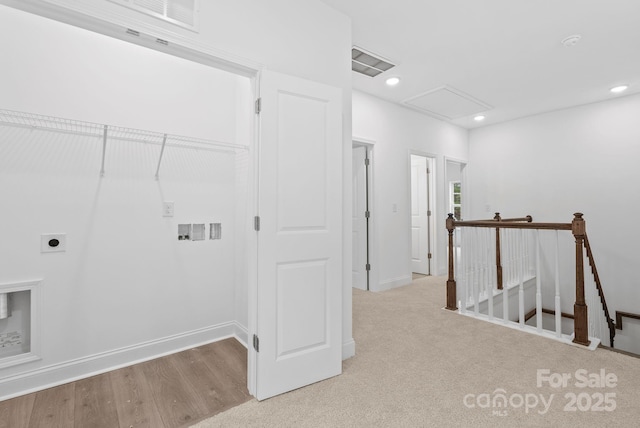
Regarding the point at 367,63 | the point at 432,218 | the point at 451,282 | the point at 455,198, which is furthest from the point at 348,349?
the point at 455,198

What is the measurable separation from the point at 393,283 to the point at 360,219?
3.43 feet

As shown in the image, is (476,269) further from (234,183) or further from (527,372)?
(234,183)

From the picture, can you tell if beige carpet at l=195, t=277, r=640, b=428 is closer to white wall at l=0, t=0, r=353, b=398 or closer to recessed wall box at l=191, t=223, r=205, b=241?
white wall at l=0, t=0, r=353, b=398

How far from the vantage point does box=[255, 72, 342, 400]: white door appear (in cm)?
187

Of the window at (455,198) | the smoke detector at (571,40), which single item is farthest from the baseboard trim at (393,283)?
the window at (455,198)

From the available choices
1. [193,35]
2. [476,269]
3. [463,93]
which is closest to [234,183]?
[193,35]

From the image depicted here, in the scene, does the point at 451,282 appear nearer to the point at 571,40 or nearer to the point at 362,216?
the point at 362,216

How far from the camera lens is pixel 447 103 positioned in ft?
14.5

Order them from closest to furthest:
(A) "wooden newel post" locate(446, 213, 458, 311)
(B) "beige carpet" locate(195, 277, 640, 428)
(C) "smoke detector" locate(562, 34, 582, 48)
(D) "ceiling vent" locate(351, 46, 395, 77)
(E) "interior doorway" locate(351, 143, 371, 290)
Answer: (B) "beige carpet" locate(195, 277, 640, 428)
(C) "smoke detector" locate(562, 34, 582, 48)
(D) "ceiling vent" locate(351, 46, 395, 77)
(A) "wooden newel post" locate(446, 213, 458, 311)
(E) "interior doorway" locate(351, 143, 371, 290)

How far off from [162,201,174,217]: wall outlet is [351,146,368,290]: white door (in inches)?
98.8

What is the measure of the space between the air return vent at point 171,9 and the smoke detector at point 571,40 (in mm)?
3210

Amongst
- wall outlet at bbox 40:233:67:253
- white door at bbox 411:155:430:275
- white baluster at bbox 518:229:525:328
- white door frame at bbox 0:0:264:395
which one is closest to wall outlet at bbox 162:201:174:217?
wall outlet at bbox 40:233:67:253

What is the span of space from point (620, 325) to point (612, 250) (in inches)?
40.6

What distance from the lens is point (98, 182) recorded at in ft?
7.25
